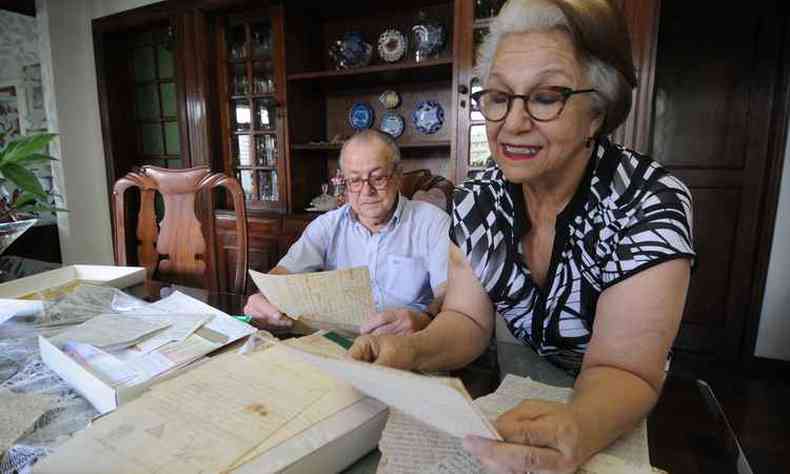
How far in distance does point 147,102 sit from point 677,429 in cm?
365

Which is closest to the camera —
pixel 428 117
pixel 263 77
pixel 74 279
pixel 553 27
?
pixel 553 27

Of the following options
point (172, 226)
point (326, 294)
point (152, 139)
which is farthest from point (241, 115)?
point (326, 294)

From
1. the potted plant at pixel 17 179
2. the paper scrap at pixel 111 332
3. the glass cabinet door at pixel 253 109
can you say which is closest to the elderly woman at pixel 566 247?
the paper scrap at pixel 111 332

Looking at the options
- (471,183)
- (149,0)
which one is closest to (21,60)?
(149,0)

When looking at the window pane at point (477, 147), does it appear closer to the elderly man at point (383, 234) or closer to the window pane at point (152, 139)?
the elderly man at point (383, 234)

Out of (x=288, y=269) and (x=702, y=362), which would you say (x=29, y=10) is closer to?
(x=288, y=269)

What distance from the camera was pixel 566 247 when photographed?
0.75 m

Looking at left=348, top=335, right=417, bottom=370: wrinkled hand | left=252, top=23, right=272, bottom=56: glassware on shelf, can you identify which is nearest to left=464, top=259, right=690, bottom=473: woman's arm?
left=348, top=335, right=417, bottom=370: wrinkled hand

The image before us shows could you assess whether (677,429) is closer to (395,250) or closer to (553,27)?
(553,27)

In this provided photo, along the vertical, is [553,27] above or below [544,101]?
above

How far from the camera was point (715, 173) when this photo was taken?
2352mm

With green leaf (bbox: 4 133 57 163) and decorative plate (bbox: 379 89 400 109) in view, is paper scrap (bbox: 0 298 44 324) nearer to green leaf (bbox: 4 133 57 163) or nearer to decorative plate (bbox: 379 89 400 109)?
green leaf (bbox: 4 133 57 163)

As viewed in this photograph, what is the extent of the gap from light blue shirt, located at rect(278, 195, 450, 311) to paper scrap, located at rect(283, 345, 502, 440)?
0.88 metres

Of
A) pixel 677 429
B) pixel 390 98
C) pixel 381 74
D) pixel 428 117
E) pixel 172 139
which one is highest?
pixel 381 74
